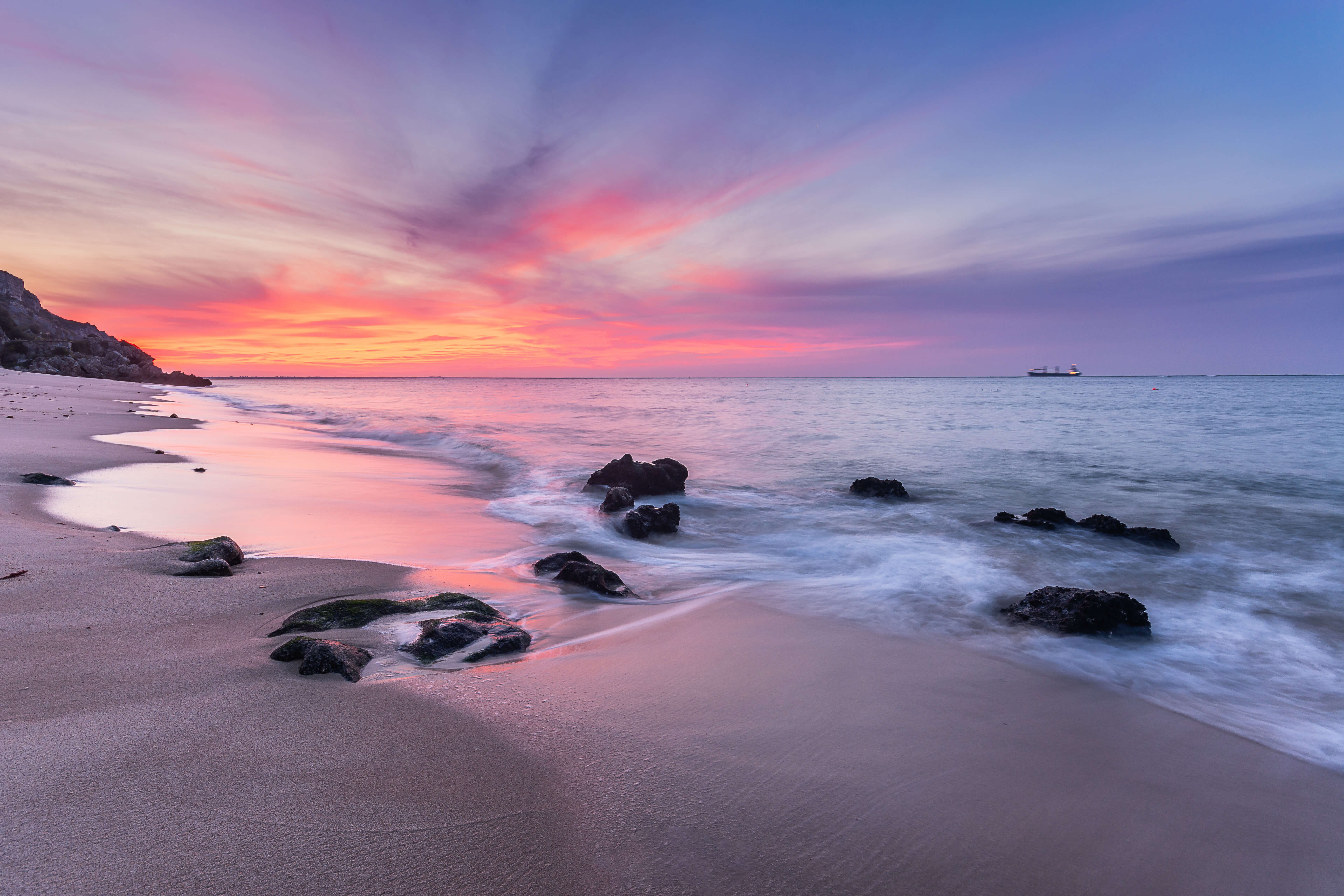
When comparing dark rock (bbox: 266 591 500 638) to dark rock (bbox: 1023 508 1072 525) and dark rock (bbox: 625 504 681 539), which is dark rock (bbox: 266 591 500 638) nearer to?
dark rock (bbox: 625 504 681 539)

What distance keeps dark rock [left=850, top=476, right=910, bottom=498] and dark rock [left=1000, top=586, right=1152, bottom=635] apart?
571cm

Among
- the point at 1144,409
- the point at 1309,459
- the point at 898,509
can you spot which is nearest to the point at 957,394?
the point at 1144,409

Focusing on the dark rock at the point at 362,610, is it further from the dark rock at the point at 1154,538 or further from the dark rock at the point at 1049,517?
the dark rock at the point at 1154,538

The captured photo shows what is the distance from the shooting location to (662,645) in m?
3.81

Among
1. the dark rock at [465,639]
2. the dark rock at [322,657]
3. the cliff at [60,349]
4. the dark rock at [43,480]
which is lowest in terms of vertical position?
the dark rock at [465,639]

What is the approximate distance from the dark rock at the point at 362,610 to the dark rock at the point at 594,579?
984mm

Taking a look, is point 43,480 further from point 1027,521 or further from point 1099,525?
point 1099,525

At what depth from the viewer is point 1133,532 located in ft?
25.7

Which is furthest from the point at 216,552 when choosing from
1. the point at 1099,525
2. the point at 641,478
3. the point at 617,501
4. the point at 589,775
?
the point at 1099,525

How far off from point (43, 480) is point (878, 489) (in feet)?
37.6

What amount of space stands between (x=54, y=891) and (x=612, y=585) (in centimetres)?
361

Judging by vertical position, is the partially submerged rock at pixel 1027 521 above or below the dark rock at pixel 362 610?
below

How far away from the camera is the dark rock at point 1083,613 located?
4547 mm

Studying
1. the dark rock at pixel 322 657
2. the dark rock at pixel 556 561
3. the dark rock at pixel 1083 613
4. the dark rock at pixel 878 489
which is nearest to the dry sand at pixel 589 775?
the dark rock at pixel 322 657
